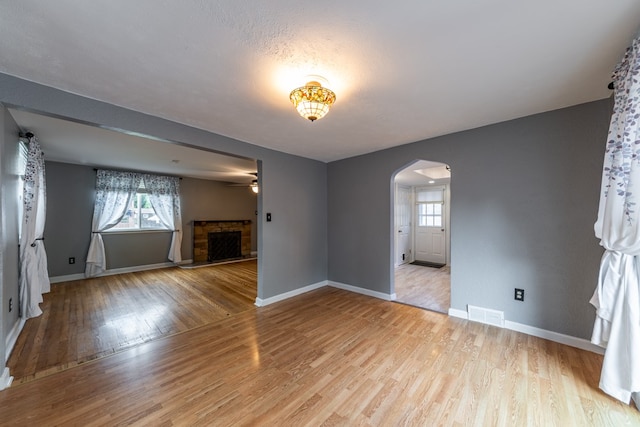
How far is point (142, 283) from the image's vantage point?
181 inches

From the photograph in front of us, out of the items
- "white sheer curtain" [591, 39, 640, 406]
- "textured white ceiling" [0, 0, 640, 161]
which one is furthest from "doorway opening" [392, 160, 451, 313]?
"white sheer curtain" [591, 39, 640, 406]

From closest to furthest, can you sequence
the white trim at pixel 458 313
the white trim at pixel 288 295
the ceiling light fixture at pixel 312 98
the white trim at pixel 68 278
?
1. the ceiling light fixture at pixel 312 98
2. the white trim at pixel 458 313
3. the white trim at pixel 288 295
4. the white trim at pixel 68 278

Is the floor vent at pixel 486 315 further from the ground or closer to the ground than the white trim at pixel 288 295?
further from the ground

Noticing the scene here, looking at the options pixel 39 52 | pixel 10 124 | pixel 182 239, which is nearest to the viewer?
pixel 39 52

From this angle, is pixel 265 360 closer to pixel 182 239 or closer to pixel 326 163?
pixel 326 163

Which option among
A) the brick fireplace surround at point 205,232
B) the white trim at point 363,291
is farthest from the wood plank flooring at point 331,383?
the brick fireplace surround at point 205,232

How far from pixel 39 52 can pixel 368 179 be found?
3599 millimetres

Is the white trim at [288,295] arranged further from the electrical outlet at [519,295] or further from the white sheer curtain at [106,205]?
the white sheer curtain at [106,205]

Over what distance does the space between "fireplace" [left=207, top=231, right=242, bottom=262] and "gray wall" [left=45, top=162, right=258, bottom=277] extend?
474 mm

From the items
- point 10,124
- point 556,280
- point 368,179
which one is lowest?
point 556,280

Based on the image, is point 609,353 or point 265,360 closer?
point 609,353

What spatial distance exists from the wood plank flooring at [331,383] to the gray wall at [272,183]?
1.17 meters

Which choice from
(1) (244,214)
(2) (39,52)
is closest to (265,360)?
(2) (39,52)

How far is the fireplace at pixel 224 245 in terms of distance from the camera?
663 cm
